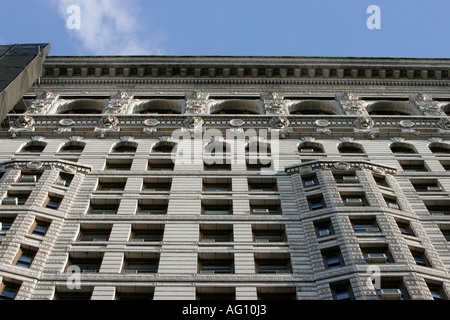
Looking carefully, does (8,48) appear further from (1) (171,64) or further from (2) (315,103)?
(2) (315,103)

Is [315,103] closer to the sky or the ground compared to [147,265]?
closer to the sky

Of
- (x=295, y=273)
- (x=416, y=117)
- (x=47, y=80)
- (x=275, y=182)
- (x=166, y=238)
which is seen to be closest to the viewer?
(x=295, y=273)

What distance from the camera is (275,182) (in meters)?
35.4

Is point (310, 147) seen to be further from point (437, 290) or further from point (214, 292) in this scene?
point (214, 292)

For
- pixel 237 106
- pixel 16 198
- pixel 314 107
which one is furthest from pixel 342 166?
pixel 16 198

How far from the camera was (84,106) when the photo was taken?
48.5m

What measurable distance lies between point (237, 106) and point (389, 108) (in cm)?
1171

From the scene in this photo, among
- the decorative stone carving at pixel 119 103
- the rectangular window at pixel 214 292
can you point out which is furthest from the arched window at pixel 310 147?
the rectangular window at pixel 214 292

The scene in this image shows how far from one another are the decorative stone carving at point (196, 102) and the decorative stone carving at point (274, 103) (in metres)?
4.62

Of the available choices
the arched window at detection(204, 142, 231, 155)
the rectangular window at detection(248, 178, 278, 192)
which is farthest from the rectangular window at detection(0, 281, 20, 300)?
the arched window at detection(204, 142, 231, 155)

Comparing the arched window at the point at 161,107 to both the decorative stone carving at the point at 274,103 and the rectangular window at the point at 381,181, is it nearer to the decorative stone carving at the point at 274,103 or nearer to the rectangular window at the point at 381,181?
the decorative stone carving at the point at 274,103
